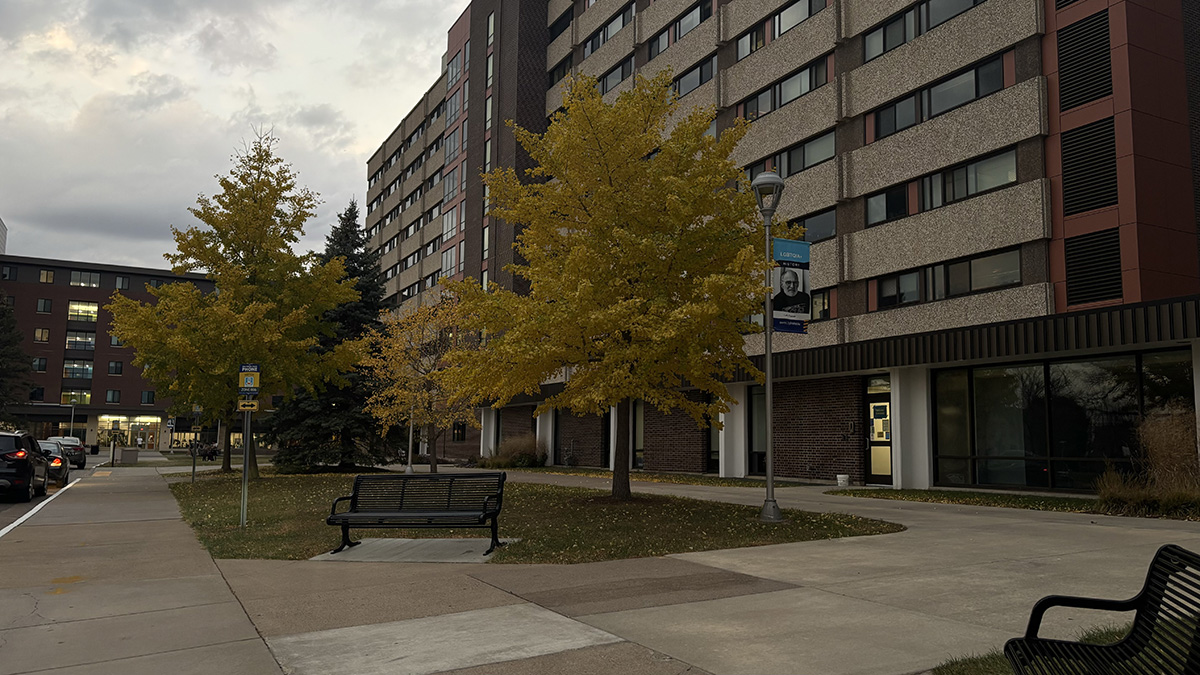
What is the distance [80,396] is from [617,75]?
89.3 m

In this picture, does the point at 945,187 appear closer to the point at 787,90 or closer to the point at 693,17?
the point at 787,90

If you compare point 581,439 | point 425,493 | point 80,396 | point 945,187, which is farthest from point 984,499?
point 80,396

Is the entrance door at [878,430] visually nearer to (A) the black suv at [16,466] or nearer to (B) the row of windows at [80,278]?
(A) the black suv at [16,466]

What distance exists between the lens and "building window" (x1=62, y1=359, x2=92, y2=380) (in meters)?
102

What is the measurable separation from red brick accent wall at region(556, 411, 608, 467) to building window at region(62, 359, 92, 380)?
84194mm

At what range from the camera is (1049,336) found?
1953cm

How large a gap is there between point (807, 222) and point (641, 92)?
1386 cm

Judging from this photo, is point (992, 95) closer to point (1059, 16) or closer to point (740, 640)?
point (1059, 16)

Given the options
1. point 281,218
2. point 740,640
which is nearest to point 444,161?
point 281,218

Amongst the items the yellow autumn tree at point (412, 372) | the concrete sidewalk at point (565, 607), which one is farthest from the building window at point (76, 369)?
the concrete sidewalk at point (565, 607)

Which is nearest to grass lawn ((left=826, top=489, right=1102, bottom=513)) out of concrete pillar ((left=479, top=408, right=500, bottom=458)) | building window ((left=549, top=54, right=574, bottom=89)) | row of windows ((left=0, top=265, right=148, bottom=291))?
concrete pillar ((left=479, top=408, right=500, bottom=458))

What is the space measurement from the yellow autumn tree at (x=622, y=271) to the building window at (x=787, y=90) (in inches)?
549

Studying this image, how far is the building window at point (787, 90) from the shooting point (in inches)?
1148

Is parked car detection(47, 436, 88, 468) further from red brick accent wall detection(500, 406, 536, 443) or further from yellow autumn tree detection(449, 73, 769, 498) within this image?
yellow autumn tree detection(449, 73, 769, 498)
